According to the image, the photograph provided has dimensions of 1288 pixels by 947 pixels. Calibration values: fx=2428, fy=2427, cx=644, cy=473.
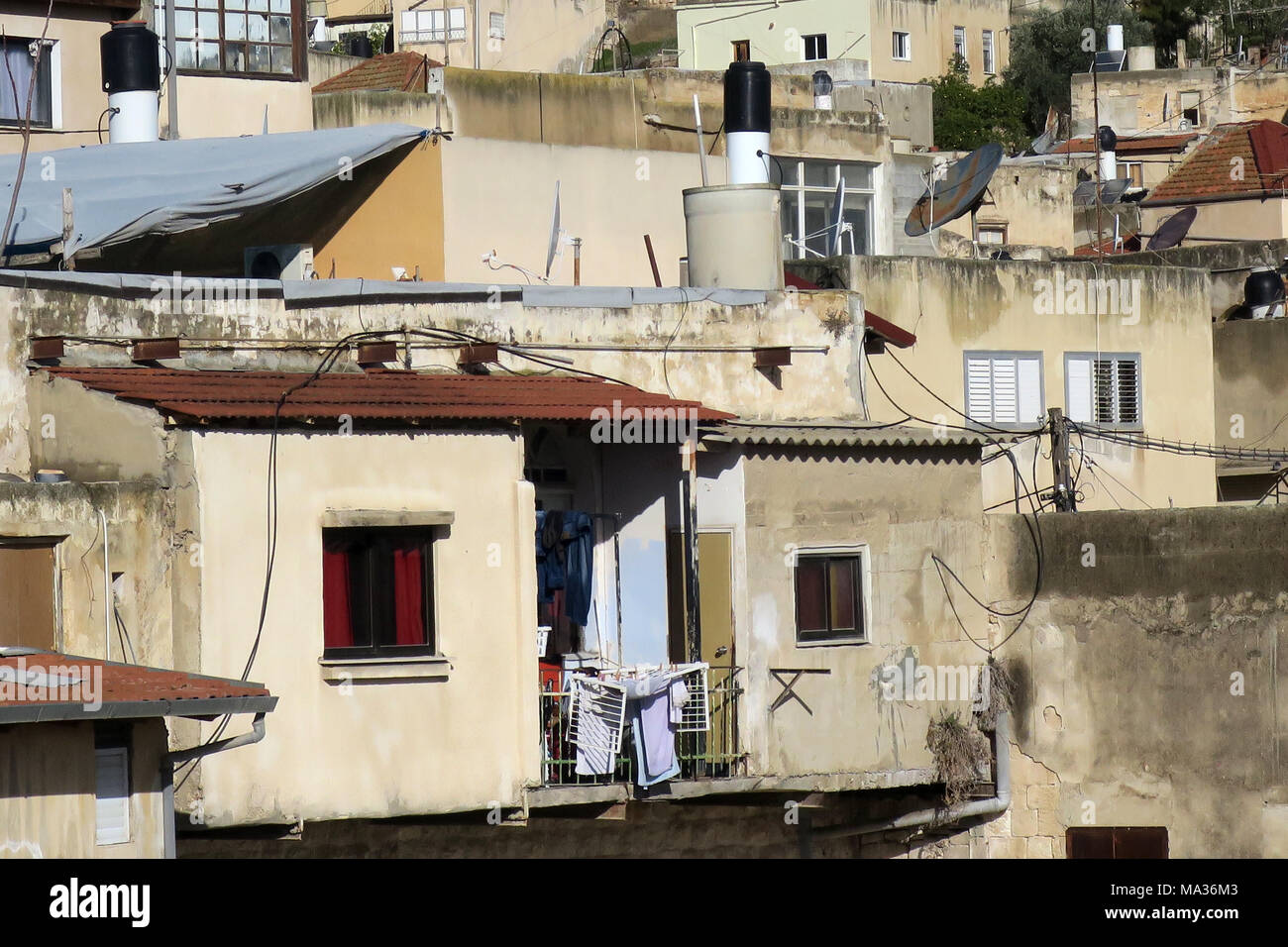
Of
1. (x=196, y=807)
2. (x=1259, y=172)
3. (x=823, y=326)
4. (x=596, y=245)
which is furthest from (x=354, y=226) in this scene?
(x=1259, y=172)

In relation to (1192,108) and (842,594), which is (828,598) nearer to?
(842,594)

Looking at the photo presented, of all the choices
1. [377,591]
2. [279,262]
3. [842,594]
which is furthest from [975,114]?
[377,591]

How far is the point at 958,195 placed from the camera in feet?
93.6

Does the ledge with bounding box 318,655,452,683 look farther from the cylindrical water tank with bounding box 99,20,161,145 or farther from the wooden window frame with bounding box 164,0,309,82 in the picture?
the wooden window frame with bounding box 164,0,309,82

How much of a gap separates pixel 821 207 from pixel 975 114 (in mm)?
40197

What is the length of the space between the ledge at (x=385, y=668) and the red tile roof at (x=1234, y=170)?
3122cm

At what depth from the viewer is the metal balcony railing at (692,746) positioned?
2023cm

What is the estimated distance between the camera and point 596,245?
91.9 ft

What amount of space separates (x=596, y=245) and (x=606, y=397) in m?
7.58

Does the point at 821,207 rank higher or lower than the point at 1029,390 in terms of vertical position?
higher

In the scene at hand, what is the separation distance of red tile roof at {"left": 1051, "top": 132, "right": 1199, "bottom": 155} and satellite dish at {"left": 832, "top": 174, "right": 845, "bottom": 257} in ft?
91.0

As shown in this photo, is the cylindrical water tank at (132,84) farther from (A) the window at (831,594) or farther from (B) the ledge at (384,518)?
(A) the window at (831,594)

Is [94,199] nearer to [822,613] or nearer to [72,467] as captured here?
[72,467]

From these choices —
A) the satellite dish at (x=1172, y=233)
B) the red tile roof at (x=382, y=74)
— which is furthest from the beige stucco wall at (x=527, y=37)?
the satellite dish at (x=1172, y=233)
